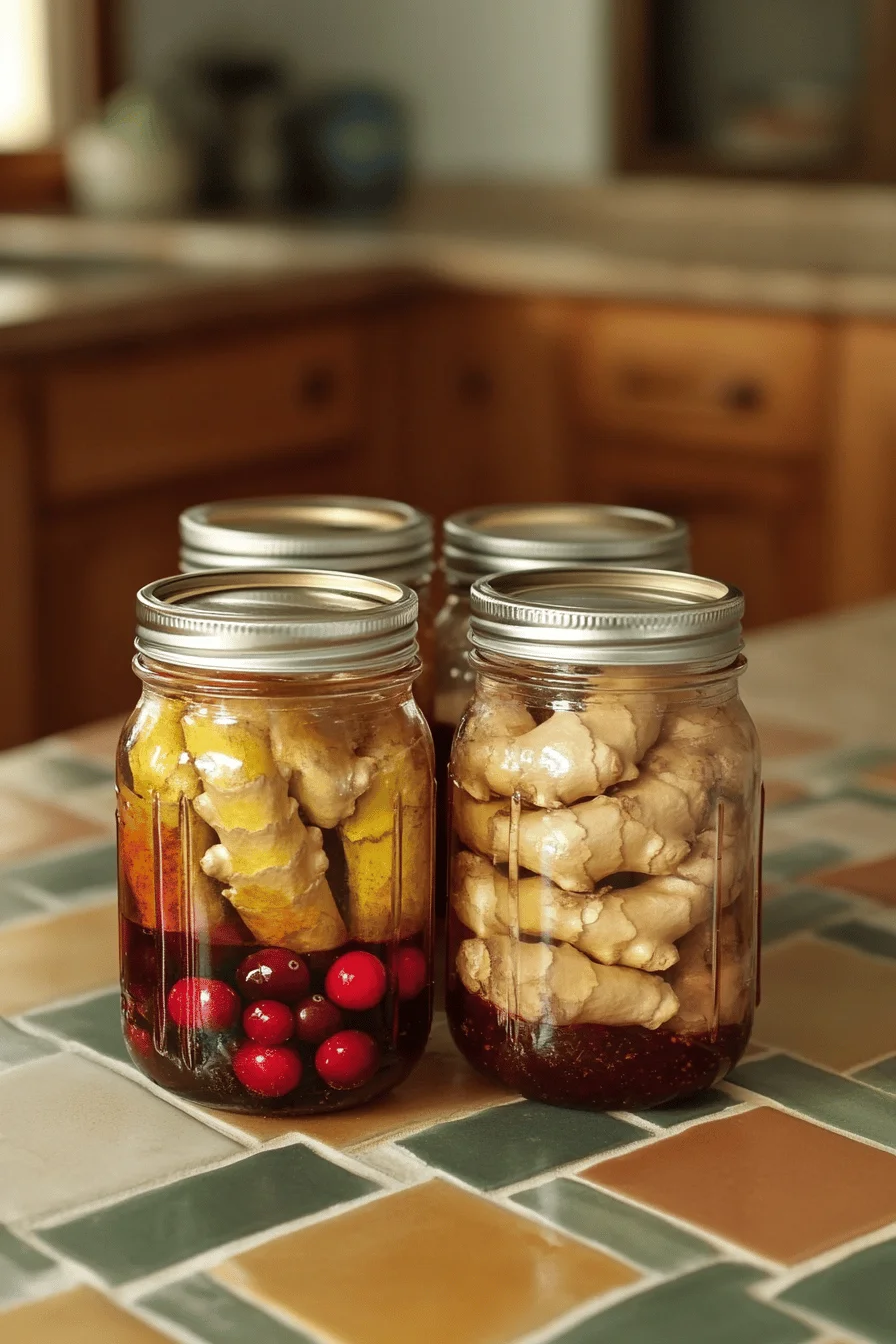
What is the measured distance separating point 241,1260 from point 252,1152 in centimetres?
8

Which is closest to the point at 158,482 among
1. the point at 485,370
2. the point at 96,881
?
the point at 485,370

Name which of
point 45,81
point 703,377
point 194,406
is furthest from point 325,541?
point 45,81

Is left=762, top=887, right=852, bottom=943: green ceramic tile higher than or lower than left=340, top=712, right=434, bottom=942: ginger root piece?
lower

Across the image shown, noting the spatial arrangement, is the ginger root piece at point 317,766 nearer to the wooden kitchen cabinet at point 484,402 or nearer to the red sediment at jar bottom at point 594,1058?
the red sediment at jar bottom at point 594,1058

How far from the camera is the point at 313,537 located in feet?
2.72

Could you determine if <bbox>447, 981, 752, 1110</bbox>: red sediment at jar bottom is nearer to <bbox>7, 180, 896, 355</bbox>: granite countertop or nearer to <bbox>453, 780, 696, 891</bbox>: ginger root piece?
<bbox>453, 780, 696, 891</bbox>: ginger root piece

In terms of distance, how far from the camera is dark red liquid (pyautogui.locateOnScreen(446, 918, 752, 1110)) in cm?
70

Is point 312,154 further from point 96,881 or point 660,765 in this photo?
point 660,765

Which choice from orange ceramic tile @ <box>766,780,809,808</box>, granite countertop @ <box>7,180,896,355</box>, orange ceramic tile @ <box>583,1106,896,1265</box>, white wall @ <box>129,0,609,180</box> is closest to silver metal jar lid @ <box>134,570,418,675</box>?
orange ceramic tile @ <box>583,1106,896,1265</box>

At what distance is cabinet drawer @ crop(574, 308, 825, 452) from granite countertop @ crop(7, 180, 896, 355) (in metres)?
0.04

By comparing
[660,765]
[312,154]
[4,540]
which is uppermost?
[312,154]

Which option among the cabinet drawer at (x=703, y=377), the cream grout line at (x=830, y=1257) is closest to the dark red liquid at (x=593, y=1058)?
the cream grout line at (x=830, y=1257)

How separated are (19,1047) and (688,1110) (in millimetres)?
273

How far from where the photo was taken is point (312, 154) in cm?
360
